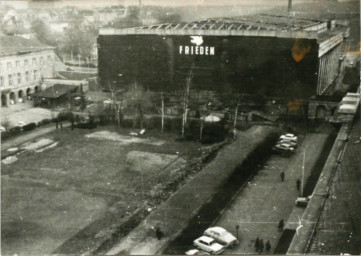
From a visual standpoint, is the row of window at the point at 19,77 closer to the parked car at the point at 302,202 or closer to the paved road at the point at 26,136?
the paved road at the point at 26,136

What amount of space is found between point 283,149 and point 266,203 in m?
6.17

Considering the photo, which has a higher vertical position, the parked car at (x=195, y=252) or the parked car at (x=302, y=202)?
the parked car at (x=302, y=202)

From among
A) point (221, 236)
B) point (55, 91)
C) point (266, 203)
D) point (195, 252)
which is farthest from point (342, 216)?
point (55, 91)

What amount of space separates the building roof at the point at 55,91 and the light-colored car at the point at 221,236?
22695mm

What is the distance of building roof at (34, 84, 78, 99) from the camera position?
113 ft

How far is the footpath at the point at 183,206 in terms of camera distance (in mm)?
14695

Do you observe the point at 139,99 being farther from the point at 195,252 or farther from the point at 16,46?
the point at 195,252

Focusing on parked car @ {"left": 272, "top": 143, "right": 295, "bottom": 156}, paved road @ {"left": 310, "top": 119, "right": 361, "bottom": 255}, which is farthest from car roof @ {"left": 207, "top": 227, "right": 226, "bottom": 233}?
parked car @ {"left": 272, "top": 143, "right": 295, "bottom": 156}

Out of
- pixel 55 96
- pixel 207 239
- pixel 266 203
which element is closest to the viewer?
pixel 207 239

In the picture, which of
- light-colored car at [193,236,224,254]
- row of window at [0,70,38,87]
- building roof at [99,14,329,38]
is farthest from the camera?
row of window at [0,70,38,87]

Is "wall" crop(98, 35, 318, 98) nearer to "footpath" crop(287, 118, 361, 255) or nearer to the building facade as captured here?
the building facade

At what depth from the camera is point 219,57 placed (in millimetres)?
33344

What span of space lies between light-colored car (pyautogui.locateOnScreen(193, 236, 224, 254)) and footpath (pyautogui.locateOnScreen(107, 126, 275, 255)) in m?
1.03

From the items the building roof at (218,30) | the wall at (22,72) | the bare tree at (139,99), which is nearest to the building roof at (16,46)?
the wall at (22,72)
